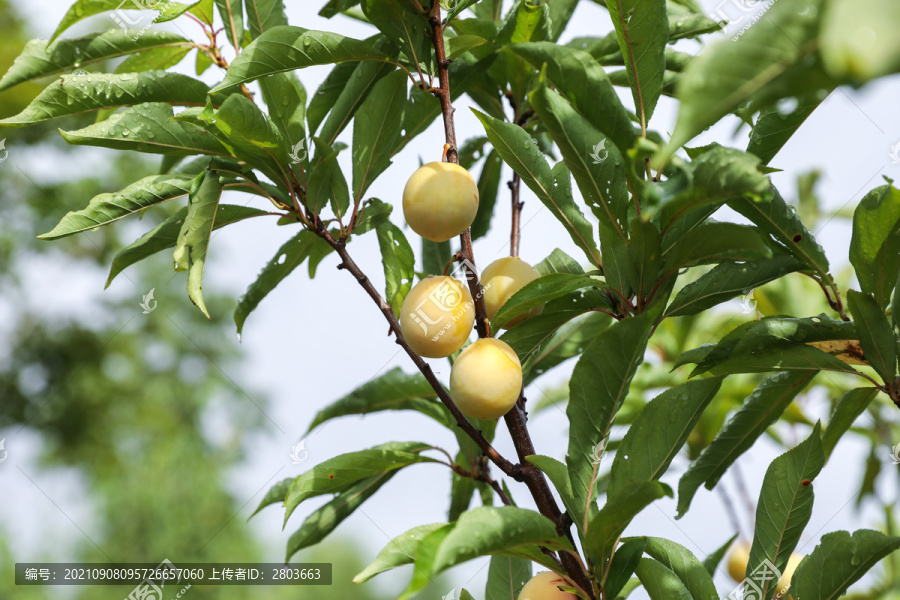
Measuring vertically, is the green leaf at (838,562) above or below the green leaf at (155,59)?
below

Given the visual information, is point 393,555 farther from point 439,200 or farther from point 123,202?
point 123,202

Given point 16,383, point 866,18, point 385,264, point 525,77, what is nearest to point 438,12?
point 525,77

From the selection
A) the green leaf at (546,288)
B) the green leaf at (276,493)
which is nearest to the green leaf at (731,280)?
the green leaf at (546,288)

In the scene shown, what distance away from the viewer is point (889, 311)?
732 millimetres

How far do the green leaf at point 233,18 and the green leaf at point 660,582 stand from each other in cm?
86

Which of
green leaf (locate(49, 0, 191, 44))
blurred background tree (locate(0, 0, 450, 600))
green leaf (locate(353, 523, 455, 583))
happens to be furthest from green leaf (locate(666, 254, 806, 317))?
blurred background tree (locate(0, 0, 450, 600))

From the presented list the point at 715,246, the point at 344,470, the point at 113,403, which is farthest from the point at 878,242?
the point at 113,403

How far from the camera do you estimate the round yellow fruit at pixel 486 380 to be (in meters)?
0.62

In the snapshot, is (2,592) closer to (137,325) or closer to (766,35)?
(137,325)

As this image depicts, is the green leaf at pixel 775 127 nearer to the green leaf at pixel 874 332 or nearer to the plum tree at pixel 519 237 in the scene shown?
the plum tree at pixel 519 237

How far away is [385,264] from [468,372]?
0.22 m

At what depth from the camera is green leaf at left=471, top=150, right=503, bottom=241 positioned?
39.1 inches

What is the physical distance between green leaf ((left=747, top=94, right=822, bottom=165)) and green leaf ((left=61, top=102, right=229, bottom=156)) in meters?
0.61

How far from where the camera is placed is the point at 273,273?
2.83 feet
